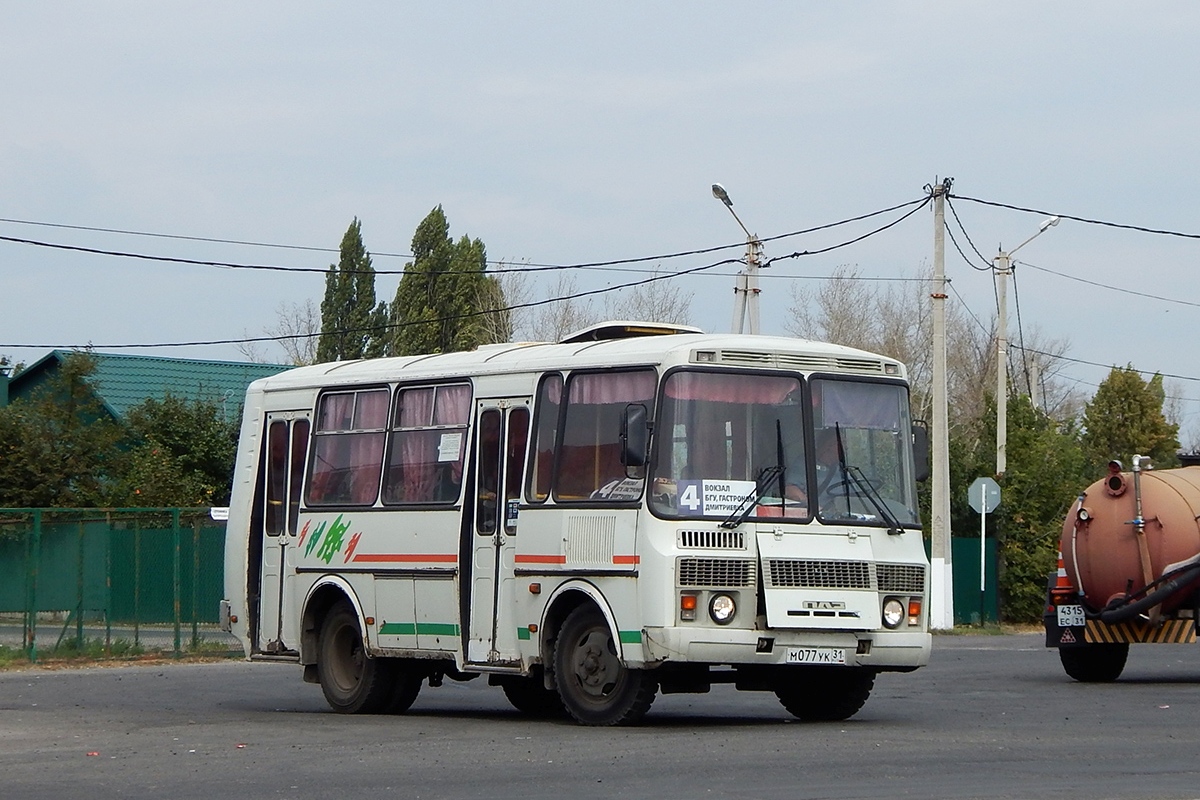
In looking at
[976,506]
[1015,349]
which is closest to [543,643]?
[976,506]

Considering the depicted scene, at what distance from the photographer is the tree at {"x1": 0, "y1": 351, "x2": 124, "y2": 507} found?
31234mm

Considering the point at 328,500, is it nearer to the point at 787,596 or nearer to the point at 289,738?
the point at 289,738

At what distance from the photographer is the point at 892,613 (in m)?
14.2

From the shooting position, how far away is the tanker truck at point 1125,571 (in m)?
19.7

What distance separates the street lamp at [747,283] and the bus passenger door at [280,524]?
1806 centimetres

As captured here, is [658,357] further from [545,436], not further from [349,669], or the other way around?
[349,669]

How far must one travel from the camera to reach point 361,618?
16.2 m

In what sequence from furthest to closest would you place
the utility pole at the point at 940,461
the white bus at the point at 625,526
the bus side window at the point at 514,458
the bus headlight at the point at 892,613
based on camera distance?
the utility pole at the point at 940,461 → the bus side window at the point at 514,458 → the bus headlight at the point at 892,613 → the white bus at the point at 625,526

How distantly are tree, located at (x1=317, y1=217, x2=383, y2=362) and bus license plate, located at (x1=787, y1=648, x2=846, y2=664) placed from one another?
55.7 meters

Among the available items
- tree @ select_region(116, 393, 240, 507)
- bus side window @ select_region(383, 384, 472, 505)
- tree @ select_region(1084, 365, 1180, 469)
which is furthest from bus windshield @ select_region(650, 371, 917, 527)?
tree @ select_region(1084, 365, 1180, 469)

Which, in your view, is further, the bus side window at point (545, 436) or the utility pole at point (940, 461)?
the utility pole at point (940, 461)

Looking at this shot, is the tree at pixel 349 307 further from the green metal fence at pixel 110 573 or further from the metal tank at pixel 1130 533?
the metal tank at pixel 1130 533

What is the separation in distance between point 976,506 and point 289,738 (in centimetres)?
2167

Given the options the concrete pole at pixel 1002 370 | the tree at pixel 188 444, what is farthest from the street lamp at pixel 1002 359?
the tree at pixel 188 444
